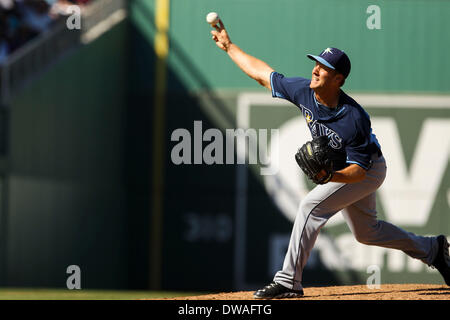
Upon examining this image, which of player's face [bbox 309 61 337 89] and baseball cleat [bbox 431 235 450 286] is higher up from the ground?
player's face [bbox 309 61 337 89]

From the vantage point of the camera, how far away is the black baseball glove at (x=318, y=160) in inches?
212

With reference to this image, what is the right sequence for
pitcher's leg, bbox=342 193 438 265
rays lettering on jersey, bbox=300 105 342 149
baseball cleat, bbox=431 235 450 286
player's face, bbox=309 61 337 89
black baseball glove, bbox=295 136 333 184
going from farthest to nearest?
1. baseball cleat, bbox=431 235 450 286
2. pitcher's leg, bbox=342 193 438 265
3. rays lettering on jersey, bbox=300 105 342 149
4. player's face, bbox=309 61 337 89
5. black baseball glove, bbox=295 136 333 184

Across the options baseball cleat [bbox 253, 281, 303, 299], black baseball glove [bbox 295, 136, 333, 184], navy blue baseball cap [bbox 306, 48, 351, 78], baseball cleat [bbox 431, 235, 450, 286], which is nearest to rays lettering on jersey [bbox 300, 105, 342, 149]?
black baseball glove [bbox 295, 136, 333, 184]

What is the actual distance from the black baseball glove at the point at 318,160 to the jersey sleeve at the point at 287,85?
47cm

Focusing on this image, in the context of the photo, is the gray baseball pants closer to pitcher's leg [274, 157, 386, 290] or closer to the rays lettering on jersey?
pitcher's leg [274, 157, 386, 290]

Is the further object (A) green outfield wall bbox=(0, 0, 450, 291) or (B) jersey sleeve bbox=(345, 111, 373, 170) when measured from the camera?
(A) green outfield wall bbox=(0, 0, 450, 291)

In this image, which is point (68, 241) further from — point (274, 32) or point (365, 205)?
point (365, 205)

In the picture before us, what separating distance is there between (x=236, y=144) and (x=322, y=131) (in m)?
6.08

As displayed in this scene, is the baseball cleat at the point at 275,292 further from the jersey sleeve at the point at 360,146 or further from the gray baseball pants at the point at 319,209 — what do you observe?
the jersey sleeve at the point at 360,146

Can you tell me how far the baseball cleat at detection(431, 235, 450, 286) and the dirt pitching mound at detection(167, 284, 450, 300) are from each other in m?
0.15

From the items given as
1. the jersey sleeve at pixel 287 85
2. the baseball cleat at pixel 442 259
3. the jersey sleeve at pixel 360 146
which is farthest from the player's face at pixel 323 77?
the baseball cleat at pixel 442 259

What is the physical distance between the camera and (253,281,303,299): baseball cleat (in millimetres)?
5590

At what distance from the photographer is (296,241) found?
224 inches

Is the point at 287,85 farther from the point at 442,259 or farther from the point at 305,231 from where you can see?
the point at 442,259
